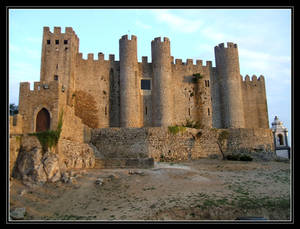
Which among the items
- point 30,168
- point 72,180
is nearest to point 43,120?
point 30,168

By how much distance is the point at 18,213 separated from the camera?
41.3 ft

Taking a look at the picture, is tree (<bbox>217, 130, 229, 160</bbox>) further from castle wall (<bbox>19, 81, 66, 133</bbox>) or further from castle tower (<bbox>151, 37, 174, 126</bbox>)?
castle wall (<bbox>19, 81, 66, 133</bbox>)

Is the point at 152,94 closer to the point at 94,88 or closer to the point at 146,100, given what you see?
the point at 146,100

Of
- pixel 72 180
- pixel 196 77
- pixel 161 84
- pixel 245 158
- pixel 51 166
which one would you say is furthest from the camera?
pixel 196 77

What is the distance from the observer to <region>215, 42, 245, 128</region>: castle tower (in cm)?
3531

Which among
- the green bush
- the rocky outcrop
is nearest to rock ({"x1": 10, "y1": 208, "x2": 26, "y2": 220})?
the rocky outcrop

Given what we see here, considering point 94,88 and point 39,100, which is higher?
point 94,88

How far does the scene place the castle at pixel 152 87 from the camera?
30.6 metres

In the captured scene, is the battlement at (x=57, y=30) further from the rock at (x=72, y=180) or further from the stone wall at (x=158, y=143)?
the rock at (x=72, y=180)

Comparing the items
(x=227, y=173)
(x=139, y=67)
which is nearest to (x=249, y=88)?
(x=139, y=67)

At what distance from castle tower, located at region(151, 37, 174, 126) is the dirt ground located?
542 inches

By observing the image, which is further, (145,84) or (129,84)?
(145,84)

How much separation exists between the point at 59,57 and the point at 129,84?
26.1 feet
